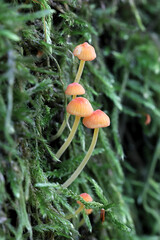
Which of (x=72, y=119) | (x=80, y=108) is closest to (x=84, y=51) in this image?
(x=80, y=108)

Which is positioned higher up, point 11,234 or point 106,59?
point 106,59

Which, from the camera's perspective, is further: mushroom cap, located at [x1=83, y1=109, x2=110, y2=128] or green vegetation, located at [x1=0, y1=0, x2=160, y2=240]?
mushroom cap, located at [x1=83, y1=109, x2=110, y2=128]

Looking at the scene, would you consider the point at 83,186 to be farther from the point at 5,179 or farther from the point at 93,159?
the point at 5,179

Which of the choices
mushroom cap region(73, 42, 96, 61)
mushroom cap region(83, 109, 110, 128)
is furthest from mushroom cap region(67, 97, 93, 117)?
mushroom cap region(73, 42, 96, 61)

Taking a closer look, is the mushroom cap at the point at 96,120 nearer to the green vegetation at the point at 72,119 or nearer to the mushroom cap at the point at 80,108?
the mushroom cap at the point at 80,108

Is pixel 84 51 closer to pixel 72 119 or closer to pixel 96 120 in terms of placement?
pixel 96 120

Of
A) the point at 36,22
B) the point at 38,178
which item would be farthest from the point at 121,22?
the point at 38,178

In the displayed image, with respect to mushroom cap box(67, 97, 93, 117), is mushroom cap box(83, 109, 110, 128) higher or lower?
lower

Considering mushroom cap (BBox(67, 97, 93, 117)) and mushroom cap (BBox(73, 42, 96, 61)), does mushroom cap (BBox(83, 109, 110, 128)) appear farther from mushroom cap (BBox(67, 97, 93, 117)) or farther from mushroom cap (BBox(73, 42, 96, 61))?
mushroom cap (BBox(73, 42, 96, 61))
